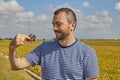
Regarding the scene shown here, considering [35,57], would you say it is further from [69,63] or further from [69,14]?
[69,14]

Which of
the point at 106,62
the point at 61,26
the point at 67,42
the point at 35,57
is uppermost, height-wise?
the point at 61,26

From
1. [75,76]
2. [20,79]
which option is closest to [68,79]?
[75,76]

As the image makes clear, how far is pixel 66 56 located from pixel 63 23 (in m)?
0.34

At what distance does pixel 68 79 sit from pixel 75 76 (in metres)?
0.08

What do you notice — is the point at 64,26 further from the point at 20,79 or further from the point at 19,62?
the point at 20,79

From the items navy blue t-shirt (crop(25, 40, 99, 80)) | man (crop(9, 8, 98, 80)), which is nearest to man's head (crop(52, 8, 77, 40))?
man (crop(9, 8, 98, 80))

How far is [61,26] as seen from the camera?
4.19 meters

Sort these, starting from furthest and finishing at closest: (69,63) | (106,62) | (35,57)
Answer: (106,62)
(35,57)
(69,63)

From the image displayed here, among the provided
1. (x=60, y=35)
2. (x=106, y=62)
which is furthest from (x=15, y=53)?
(x=106, y=62)

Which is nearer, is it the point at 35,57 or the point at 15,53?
the point at 15,53

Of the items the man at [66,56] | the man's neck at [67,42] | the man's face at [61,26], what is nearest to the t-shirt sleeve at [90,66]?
the man at [66,56]

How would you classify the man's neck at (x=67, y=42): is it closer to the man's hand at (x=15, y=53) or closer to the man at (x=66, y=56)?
the man at (x=66, y=56)

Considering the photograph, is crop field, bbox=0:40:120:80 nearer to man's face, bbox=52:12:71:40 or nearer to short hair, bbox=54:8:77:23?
man's face, bbox=52:12:71:40

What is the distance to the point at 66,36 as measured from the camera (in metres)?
4.20
